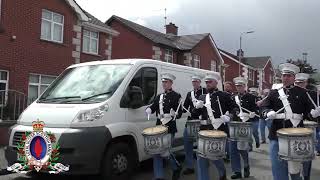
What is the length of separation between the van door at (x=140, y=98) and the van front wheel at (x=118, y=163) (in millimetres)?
435

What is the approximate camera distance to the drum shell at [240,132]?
9.56 meters

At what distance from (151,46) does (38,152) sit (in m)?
27.9

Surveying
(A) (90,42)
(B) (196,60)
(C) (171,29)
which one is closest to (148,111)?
(A) (90,42)

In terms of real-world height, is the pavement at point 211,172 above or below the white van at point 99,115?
below

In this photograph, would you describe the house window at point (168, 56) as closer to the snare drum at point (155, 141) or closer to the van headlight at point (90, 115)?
the van headlight at point (90, 115)

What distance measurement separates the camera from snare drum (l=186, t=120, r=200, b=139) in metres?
9.90

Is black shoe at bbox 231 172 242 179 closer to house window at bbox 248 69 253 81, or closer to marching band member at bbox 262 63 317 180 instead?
marching band member at bbox 262 63 317 180

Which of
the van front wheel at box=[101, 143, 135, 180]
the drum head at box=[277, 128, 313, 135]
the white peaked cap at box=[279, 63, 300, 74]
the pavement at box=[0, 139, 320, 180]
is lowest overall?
the pavement at box=[0, 139, 320, 180]

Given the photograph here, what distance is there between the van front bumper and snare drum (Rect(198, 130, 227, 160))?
1.72 meters

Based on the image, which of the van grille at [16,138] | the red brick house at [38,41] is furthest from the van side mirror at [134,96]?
the red brick house at [38,41]

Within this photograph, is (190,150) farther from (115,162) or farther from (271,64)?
(271,64)

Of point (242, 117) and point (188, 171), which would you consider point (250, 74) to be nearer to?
point (242, 117)

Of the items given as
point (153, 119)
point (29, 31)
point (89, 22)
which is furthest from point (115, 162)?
point (89, 22)

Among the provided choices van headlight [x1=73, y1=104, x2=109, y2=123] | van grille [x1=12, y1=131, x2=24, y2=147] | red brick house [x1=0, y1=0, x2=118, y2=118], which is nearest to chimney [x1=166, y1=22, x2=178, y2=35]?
red brick house [x1=0, y1=0, x2=118, y2=118]
